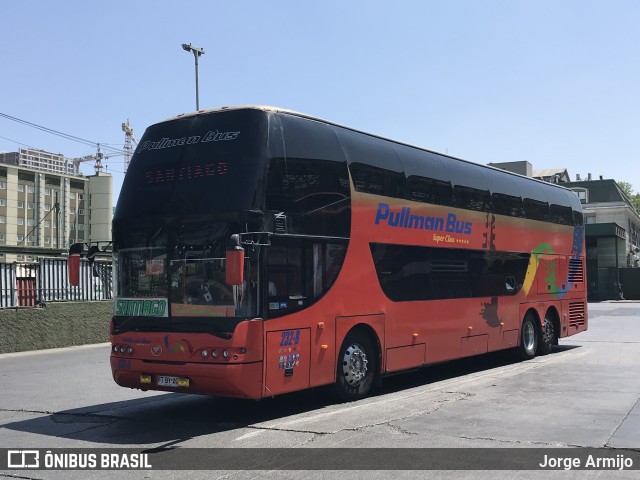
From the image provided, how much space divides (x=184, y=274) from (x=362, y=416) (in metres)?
2.95

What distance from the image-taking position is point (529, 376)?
12609 mm

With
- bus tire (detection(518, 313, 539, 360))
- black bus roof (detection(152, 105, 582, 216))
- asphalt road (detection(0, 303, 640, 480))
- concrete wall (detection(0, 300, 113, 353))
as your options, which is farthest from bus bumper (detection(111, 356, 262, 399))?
concrete wall (detection(0, 300, 113, 353))

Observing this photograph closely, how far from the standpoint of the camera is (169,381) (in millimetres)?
8336

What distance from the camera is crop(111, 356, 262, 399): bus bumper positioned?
25.9 feet

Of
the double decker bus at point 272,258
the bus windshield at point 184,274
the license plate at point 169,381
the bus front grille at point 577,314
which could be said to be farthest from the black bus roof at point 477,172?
the license plate at point 169,381

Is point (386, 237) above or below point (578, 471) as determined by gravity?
above

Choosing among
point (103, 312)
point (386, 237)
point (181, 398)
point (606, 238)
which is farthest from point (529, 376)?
point (606, 238)

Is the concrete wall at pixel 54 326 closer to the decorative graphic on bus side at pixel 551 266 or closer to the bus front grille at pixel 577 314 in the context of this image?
the decorative graphic on bus side at pixel 551 266

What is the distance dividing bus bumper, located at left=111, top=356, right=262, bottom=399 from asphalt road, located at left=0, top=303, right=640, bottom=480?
478 mm

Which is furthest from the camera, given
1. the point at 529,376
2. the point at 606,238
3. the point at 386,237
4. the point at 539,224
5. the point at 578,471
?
the point at 606,238

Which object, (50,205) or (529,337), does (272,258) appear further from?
(50,205)

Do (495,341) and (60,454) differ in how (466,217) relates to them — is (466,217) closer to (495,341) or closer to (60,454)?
(495,341)

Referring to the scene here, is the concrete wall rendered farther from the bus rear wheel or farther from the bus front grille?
the bus front grille

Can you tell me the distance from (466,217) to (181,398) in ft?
20.6
